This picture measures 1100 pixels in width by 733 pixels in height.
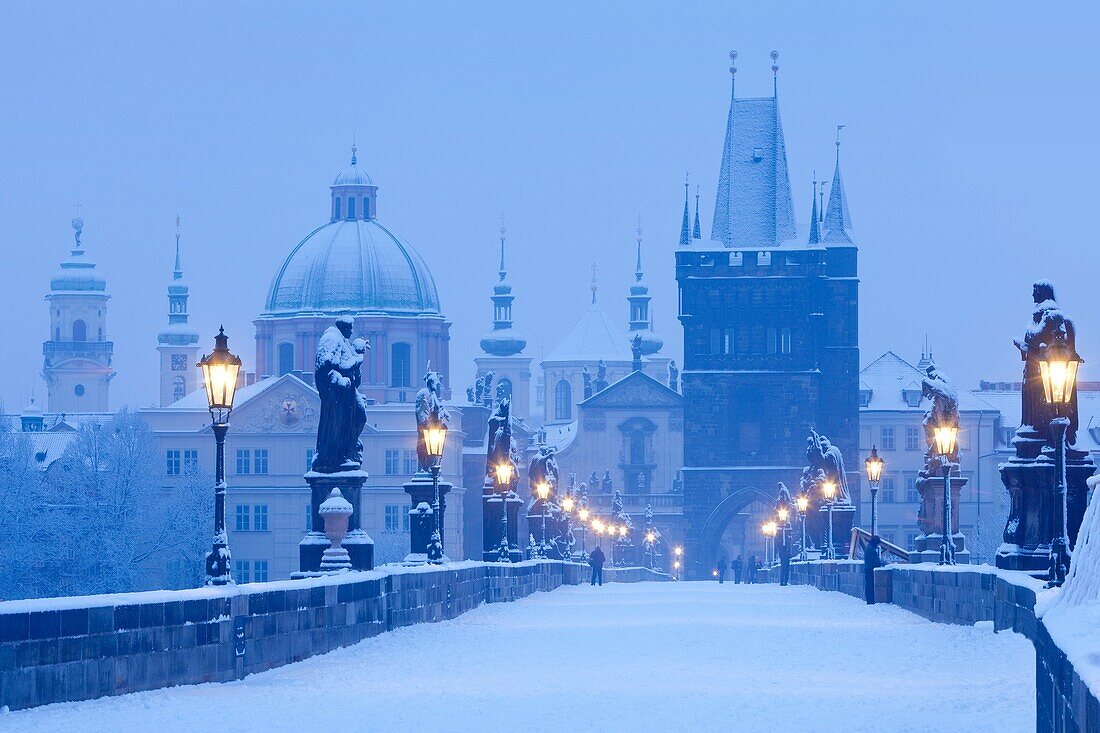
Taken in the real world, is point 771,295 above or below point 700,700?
above

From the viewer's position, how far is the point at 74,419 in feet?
491

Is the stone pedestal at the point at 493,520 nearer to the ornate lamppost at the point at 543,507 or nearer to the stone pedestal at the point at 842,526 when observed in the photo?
the ornate lamppost at the point at 543,507

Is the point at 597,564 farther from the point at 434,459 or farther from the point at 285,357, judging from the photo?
the point at 285,357

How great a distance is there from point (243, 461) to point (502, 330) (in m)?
65.9

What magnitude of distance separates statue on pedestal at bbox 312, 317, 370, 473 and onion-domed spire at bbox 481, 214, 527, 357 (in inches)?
6142

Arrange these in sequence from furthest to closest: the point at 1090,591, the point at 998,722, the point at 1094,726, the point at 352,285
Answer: the point at 352,285, the point at 998,722, the point at 1090,591, the point at 1094,726

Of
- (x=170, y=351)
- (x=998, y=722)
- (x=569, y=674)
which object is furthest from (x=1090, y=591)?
(x=170, y=351)

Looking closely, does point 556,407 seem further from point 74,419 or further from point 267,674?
point 267,674

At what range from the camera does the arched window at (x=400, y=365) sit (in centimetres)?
13175

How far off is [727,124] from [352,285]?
25.1 m

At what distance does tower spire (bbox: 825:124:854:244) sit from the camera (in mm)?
127000

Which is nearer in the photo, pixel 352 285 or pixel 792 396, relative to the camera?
pixel 792 396

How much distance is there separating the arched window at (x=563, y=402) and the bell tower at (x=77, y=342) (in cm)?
3654

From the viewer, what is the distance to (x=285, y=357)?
13238 centimetres
